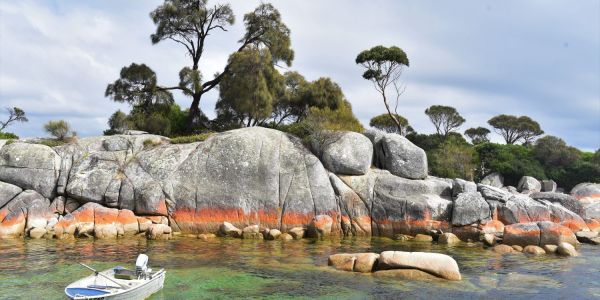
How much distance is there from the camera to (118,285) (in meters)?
17.6

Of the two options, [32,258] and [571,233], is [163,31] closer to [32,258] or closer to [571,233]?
[32,258]

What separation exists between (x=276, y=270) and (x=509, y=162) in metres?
52.7

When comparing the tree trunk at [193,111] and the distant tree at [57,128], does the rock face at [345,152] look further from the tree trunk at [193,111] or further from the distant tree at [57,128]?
the distant tree at [57,128]

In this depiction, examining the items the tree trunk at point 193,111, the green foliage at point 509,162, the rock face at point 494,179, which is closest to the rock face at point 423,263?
the tree trunk at point 193,111

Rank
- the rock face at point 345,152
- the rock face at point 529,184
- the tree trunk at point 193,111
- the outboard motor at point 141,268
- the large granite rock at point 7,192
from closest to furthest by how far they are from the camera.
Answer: the outboard motor at point 141,268 < the large granite rock at point 7,192 < the rock face at point 345,152 < the tree trunk at point 193,111 < the rock face at point 529,184

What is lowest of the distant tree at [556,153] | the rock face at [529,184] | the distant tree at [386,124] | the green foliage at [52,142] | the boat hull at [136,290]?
the boat hull at [136,290]

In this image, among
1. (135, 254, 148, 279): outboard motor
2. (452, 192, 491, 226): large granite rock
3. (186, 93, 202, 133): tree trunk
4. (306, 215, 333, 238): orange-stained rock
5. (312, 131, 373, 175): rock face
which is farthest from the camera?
(186, 93, 202, 133): tree trunk

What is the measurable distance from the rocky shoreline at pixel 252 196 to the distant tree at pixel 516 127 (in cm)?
5293

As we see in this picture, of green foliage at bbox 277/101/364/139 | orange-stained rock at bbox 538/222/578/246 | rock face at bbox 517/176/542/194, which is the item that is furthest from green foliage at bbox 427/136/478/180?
orange-stained rock at bbox 538/222/578/246

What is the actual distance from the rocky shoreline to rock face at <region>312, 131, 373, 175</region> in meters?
0.08

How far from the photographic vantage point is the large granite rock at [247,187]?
34.8m

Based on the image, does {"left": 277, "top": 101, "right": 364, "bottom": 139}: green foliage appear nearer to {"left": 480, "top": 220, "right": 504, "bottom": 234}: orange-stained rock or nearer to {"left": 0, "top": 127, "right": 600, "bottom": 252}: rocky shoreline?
{"left": 0, "top": 127, "right": 600, "bottom": 252}: rocky shoreline

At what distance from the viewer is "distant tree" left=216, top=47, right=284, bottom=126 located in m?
44.0

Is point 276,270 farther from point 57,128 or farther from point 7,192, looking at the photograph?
point 57,128
